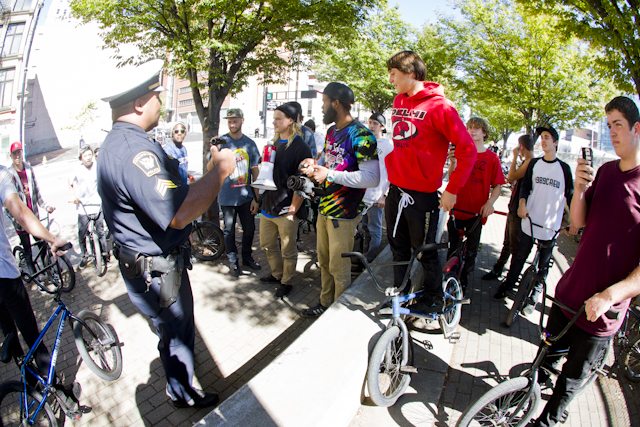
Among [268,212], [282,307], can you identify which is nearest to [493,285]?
[282,307]

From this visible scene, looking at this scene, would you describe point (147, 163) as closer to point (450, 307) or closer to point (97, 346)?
point (97, 346)

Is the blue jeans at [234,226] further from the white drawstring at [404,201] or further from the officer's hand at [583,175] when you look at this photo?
the officer's hand at [583,175]

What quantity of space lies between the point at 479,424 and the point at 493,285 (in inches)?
116

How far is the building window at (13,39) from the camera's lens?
3744cm

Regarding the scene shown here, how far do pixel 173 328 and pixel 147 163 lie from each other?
1191mm

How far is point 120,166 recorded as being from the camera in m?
2.01

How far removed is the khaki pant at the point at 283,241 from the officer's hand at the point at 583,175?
9.41 feet

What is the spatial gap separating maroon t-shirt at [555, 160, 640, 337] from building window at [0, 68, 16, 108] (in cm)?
4565

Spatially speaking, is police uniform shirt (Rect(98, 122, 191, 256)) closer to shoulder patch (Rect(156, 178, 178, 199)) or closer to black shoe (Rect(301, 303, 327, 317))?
shoulder patch (Rect(156, 178, 178, 199))

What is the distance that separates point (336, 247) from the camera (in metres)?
3.64

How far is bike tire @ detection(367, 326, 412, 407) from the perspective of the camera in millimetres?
2484

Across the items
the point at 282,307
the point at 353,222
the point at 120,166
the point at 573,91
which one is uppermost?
the point at 573,91

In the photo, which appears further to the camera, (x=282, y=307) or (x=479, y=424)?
(x=282, y=307)

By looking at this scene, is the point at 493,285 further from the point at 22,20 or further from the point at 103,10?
the point at 22,20
